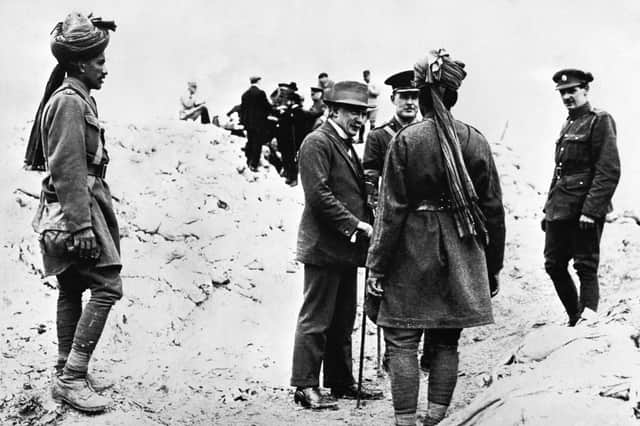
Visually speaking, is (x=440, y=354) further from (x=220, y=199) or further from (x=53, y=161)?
(x=220, y=199)

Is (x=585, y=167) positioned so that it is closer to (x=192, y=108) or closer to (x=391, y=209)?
(x=391, y=209)

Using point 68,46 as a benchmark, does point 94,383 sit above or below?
below

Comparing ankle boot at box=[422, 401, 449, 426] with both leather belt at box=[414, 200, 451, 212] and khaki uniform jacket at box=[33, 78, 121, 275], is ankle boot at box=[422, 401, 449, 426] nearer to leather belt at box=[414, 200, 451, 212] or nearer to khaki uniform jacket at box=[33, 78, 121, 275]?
leather belt at box=[414, 200, 451, 212]

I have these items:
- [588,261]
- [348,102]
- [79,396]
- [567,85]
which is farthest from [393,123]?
[79,396]

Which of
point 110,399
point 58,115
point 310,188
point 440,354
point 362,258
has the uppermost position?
point 58,115

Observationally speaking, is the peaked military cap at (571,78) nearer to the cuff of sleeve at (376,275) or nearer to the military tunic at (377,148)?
the military tunic at (377,148)

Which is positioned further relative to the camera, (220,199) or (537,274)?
(220,199)

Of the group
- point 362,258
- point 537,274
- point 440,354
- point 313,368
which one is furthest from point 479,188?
point 537,274

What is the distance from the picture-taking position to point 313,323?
5234mm

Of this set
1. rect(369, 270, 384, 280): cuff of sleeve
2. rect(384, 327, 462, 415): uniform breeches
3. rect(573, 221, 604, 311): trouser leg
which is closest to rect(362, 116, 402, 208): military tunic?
rect(573, 221, 604, 311): trouser leg

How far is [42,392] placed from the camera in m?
4.63

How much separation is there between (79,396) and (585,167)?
3852 mm

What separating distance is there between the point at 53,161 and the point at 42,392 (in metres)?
1.37

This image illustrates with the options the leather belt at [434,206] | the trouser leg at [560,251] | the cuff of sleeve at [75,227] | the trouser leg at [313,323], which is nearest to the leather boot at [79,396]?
the cuff of sleeve at [75,227]
